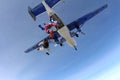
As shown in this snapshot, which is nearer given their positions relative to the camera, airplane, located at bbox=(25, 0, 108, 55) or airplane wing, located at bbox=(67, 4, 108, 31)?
airplane, located at bbox=(25, 0, 108, 55)

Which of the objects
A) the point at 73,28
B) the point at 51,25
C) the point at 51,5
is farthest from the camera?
the point at 73,28

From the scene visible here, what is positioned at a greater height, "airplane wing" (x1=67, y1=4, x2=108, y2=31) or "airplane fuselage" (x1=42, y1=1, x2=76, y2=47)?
"airplane wing" (x1=67, y1=4, x2=108, y2=31)

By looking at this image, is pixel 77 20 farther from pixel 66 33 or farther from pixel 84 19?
pixel 66 33

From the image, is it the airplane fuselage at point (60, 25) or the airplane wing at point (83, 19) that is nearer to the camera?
the airplane fuselage at point (60, 25)

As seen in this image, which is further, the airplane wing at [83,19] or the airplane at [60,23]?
the airplane wing at [83,19]

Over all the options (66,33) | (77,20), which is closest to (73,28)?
(77,20)

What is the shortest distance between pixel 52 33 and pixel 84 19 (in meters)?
6.25

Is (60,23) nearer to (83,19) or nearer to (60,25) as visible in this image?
(60,25)

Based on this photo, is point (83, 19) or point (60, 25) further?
point (83, 19)

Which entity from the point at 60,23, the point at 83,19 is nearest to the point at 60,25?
the point at 60,23

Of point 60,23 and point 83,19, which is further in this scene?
point 83,19

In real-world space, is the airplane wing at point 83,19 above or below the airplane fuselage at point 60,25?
above

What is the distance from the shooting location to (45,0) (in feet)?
67.9

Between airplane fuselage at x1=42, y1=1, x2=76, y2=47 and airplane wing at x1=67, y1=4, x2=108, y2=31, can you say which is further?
airplane wing at x1=67, y1=4, x2=108, y2=31
